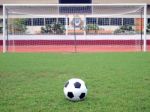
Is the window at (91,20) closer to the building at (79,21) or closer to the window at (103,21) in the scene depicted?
the building at (79,21)

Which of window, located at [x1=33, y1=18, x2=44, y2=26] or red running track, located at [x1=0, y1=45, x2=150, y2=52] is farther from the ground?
window, located at [x1=33, y1=18, x2=44, y2=26]

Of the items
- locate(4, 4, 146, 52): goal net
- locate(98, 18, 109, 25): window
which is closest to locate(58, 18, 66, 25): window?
locate(4, 4, 146, 52): goal net

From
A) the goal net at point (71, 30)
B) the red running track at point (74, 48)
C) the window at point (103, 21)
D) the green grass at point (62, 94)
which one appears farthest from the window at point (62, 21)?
the green grass at point (62, 94)

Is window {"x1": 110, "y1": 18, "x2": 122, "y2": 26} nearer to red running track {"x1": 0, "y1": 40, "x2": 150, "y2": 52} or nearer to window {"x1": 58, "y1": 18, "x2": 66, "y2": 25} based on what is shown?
red running track {"x1": 0, "y1": 40, "x2": 150, "y2": 52}

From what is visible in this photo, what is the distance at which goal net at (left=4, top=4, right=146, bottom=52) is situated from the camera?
73.9 feet

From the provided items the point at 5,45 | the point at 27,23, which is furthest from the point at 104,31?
the point at 5,45

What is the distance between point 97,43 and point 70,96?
17.9 m

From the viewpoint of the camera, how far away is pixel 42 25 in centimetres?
2300

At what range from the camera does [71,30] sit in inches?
954

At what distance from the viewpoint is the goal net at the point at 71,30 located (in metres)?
22.5

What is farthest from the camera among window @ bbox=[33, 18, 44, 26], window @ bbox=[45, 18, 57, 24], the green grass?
window @ bbox=[45, 18, 57, 24]

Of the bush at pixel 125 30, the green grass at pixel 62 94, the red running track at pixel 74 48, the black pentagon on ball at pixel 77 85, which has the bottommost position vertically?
the green grass at pixel 62 94

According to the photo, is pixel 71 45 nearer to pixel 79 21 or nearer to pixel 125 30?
pixel 79 21

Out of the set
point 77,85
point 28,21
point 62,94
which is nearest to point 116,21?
point 28,21
